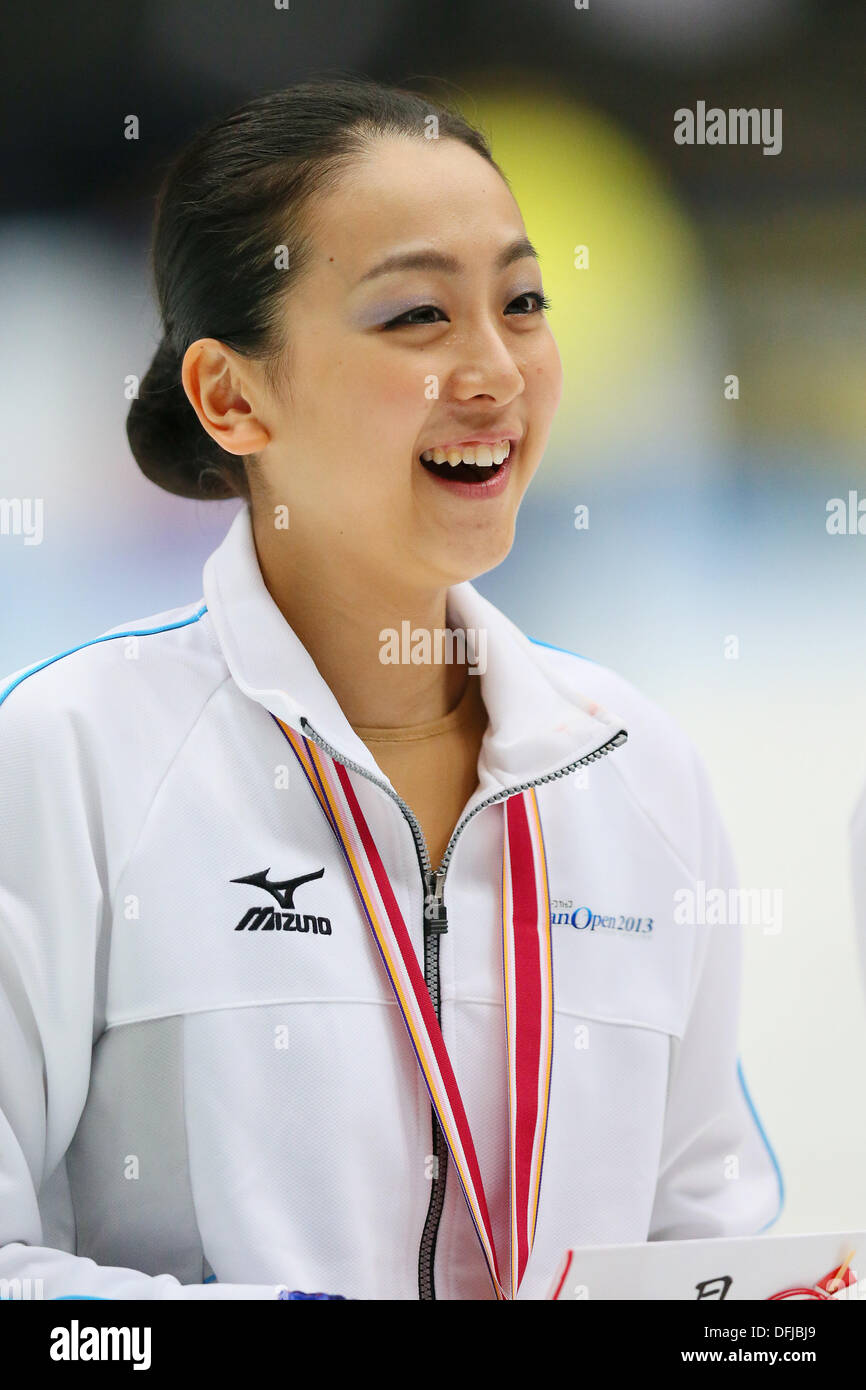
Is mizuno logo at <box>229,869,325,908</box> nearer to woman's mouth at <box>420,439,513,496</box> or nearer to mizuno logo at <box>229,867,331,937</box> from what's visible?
mizuno logo at <box>229,867,331,937</box>

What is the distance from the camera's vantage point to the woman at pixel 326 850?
1.60 metres

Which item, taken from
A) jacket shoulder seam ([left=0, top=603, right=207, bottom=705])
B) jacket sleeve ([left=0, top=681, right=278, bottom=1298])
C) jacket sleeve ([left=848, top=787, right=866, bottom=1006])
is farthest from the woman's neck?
jacket sleeve ([left=848, top=787, right=866, bottom=1006])

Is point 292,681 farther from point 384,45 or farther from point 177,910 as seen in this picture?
point 384,45

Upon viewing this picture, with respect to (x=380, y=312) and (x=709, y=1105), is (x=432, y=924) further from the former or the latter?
(x=380, y=312)

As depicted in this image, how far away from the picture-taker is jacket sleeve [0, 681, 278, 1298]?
1546 mm

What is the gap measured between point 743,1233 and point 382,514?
1094 mm

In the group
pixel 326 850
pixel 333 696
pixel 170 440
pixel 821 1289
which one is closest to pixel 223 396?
pixel 170 440

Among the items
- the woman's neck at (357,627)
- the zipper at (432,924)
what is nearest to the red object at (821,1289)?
the zipper at (432,924)

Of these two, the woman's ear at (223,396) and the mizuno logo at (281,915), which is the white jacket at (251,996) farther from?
the woman's ear at (223,396)

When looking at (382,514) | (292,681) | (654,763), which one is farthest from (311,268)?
(654,763)

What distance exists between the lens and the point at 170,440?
73.9 inches

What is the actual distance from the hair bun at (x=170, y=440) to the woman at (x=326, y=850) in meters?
0.02

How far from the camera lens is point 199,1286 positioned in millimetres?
1560

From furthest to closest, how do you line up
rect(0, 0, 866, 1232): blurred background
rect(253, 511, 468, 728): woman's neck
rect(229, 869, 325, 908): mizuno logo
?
1. rect(0, 0, 866, 1232): blurred background
2. rect(253, 511, 468, 728): woman's neck
3. rect(229, 869, 325, 908): mizuno logo
